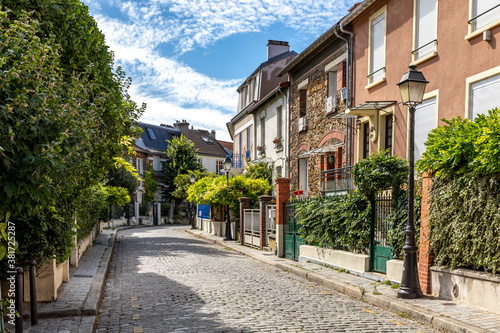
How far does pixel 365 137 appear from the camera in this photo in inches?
587

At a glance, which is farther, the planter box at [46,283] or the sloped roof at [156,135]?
the sloped roof at [156,135]

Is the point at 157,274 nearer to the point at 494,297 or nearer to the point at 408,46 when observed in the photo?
the point at 494,297

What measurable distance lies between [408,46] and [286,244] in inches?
273

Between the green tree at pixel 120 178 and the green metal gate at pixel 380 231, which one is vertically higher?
the green tree at pixel 120 178

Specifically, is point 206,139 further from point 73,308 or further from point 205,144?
point 73,308

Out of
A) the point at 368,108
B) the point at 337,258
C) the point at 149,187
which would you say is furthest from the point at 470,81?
the point at 149,187

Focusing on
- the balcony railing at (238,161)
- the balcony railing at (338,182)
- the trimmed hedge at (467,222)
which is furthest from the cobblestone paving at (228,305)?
the balcony railing at (238,161)

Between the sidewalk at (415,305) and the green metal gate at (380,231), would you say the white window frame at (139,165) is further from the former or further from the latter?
the green metal gate at (380,231)

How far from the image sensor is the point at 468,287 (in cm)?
693

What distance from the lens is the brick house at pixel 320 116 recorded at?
51.9ft

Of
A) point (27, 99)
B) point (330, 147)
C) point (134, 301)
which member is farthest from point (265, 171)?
point (27, 99)

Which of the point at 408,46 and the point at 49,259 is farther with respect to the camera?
the point at 408,46

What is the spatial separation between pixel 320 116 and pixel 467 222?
1117 cm

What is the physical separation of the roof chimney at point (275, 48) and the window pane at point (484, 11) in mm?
19069
